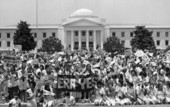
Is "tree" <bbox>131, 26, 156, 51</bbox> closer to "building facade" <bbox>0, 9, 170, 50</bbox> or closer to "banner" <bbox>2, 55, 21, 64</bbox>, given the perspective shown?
"building facade" <bbox>0, 9, 170, 50</bbox>

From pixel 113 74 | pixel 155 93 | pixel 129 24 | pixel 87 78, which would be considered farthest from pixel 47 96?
pixel 129 24

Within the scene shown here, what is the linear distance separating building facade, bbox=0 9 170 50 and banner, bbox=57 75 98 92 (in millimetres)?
71342

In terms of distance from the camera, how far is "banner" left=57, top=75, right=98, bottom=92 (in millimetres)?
12566

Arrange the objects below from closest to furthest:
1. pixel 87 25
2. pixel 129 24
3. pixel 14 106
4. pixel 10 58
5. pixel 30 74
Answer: pixel 14 106 → pixel 30 74 → pixel 10 58 → pixel 87 25 → pixel 129 24

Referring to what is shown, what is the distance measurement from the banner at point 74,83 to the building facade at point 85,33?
71.3m

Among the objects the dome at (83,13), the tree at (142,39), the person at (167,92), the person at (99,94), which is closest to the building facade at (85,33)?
the dome at (83,13)

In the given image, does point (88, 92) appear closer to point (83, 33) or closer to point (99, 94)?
point (99, 94)

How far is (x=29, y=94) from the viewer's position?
12266 millimetres

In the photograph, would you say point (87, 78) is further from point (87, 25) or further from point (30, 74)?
point (87, 25)

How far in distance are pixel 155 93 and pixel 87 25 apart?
235 feet

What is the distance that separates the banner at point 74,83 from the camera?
1257 centimetres

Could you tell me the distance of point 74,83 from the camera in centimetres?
1260

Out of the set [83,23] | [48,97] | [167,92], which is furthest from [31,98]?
[83,23]

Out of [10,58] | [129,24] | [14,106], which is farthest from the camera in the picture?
[129,24]
